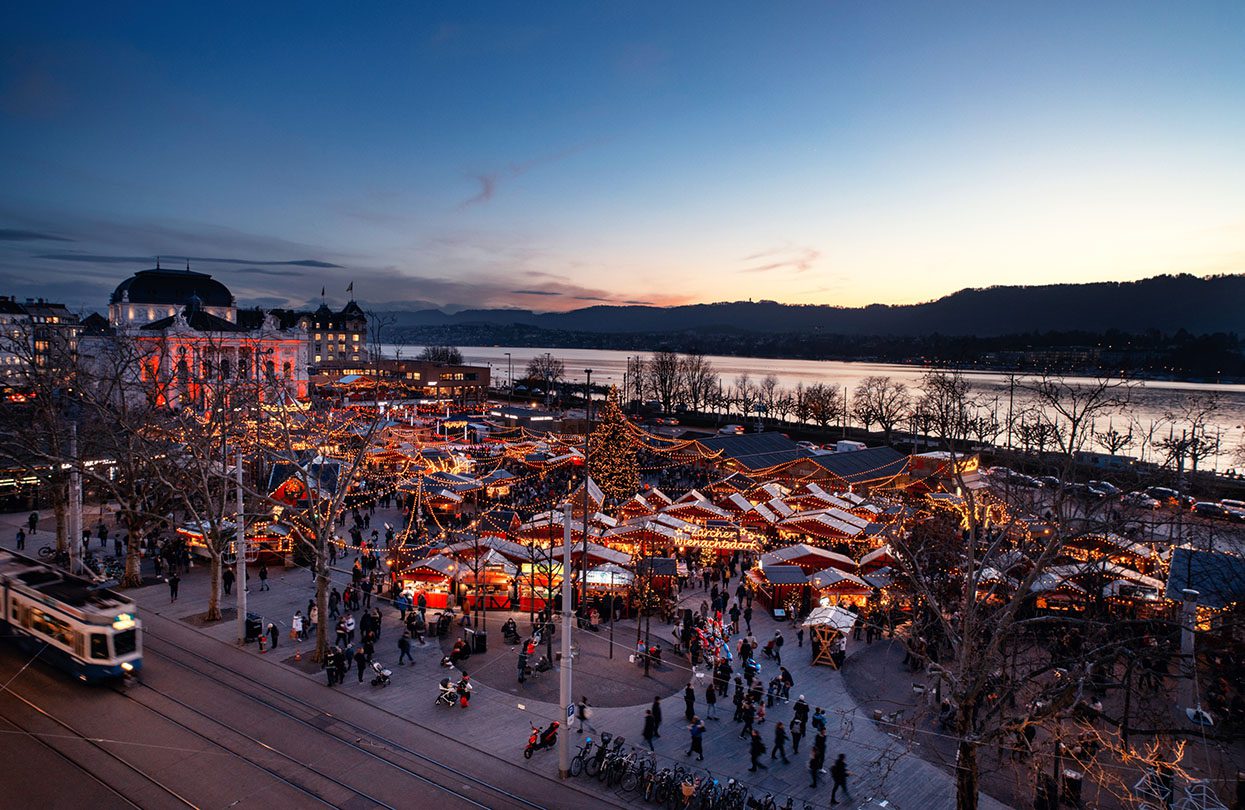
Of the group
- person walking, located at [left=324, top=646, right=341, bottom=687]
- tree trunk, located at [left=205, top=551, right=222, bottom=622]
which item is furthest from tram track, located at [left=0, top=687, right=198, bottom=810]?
tree trunk, located at [left=205, top=551, right=222, bottom=622]

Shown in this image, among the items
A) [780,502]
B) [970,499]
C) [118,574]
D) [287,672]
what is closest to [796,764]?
[970,499]

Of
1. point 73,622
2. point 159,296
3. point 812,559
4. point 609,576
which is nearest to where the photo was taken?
point 73,622

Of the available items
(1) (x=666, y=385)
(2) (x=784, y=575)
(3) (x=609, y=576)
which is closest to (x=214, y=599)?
(3) (x=609, y=576)

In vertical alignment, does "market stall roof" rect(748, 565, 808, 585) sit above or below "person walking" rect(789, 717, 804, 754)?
above

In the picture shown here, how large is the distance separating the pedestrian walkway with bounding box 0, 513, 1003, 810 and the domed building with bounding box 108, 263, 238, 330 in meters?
72.7

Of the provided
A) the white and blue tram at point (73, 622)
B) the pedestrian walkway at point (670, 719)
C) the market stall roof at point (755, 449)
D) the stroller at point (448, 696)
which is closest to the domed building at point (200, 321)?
the market stall roof at point (755, 449)

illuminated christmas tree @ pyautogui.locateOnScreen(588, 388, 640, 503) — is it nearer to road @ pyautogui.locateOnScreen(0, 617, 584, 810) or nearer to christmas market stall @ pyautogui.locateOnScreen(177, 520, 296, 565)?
christmas market stall @ pyautogui.locateOnScreen(177, 520, 296, 565)

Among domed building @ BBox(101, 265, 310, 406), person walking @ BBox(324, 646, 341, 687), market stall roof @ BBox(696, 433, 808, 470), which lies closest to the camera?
person walking @ BBox(324, 646, 341, 687)

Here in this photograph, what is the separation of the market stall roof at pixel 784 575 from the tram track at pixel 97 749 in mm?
14906

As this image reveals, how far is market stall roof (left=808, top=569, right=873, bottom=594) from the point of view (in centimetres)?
1966

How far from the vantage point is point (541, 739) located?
12180mm

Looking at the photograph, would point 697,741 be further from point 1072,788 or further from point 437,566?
point 437,566

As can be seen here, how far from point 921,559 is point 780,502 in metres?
10.7

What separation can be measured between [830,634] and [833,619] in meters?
0.68
